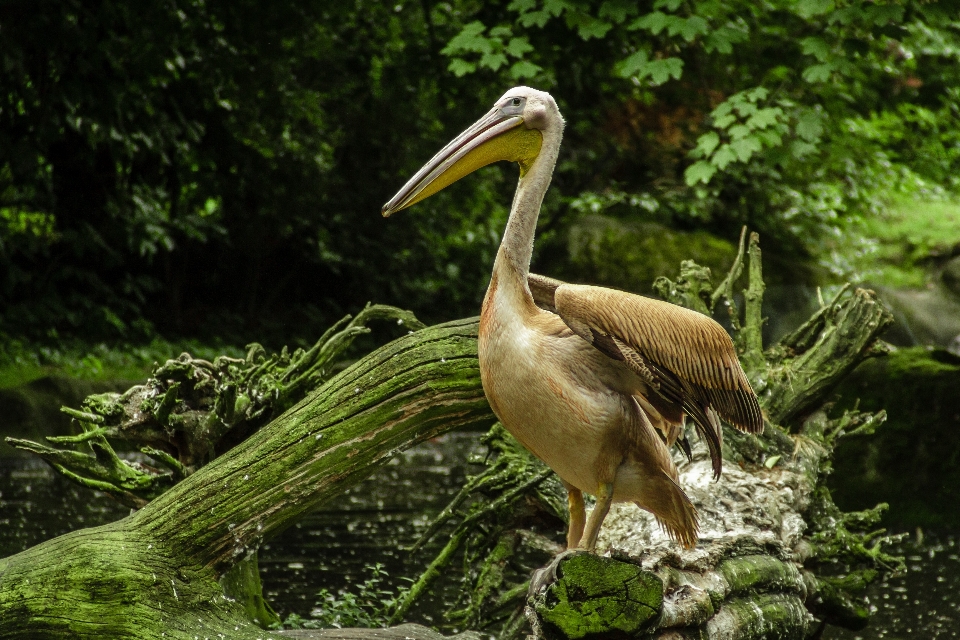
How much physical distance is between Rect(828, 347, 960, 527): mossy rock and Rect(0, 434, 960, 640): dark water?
39 centimetres

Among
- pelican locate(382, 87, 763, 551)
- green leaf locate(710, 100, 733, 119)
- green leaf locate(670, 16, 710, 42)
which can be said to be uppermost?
green leaf locate(670, 16, 710, 42)

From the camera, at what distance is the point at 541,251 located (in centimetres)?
1340

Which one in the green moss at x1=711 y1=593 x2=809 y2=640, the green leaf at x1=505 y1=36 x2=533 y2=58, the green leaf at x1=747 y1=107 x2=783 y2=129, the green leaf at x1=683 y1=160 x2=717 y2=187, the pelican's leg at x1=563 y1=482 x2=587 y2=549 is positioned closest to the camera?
the pelican's leg at x1=563 y1=482 x2=587 y2=549

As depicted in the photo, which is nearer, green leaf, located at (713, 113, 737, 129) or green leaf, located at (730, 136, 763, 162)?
green leaf, located at (730, 136, 763, 162)

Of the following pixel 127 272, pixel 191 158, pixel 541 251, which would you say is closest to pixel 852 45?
pixel 541 251

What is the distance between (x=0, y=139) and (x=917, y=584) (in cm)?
955

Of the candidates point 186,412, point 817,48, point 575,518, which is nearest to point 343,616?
point 186,412

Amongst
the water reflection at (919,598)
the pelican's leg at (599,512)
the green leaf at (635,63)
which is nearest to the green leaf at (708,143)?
the green leaf at (635,63)

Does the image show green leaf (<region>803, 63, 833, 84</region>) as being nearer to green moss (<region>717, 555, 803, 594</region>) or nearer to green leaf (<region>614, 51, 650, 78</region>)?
green leaf (<region>614, 51, 650, 78</region>)

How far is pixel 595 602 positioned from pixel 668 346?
0.87 m

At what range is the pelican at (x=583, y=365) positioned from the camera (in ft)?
10.6

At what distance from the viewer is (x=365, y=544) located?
6.91 m

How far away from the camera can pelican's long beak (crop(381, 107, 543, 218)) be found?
3510 millimetres

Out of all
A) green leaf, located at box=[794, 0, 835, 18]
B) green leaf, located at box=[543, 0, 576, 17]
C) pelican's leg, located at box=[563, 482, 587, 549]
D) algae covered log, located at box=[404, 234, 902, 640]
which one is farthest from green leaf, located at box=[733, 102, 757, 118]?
pelican's leg, located at box=[563, 482, 587, 549]
